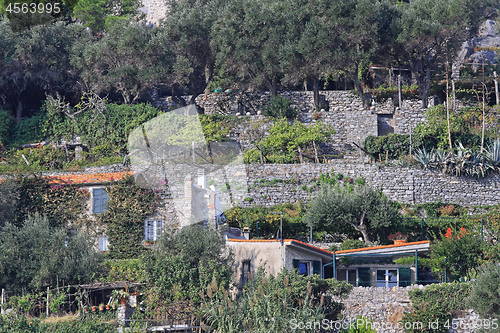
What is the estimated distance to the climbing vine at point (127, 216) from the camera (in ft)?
87.2

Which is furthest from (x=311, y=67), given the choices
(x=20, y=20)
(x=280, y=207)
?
(x=20, y=20)

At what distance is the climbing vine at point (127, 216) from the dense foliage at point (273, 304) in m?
6.36

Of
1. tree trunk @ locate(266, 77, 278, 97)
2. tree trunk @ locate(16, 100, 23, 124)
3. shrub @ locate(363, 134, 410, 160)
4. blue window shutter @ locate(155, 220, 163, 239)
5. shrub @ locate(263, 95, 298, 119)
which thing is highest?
tree trunk @ locate(266, 77, 278, 97)

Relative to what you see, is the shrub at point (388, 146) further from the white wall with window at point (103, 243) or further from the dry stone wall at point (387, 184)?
the white wall with window at point (103, 243)

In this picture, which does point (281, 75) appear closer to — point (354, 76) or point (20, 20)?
point (354, 76)

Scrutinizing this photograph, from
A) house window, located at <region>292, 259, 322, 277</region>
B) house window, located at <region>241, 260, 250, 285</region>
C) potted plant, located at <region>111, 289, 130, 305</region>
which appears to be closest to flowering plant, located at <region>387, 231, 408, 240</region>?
house window, located at <region>292, 259, 322, 277</region>

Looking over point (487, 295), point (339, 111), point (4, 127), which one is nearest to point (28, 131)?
point (4, 127)

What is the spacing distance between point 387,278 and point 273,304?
5.24 m

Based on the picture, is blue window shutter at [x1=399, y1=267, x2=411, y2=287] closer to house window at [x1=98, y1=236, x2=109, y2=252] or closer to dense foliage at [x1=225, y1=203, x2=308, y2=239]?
dense foliage at [x1=225, y1=203, x2=308, y2=239]

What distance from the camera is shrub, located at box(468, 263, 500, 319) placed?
19828 millimetres

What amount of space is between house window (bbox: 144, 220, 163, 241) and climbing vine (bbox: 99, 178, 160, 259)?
0.48 feet

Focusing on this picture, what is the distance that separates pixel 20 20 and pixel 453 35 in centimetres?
2036

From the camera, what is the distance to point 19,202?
2741cm

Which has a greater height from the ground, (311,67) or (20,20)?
(20,20)
